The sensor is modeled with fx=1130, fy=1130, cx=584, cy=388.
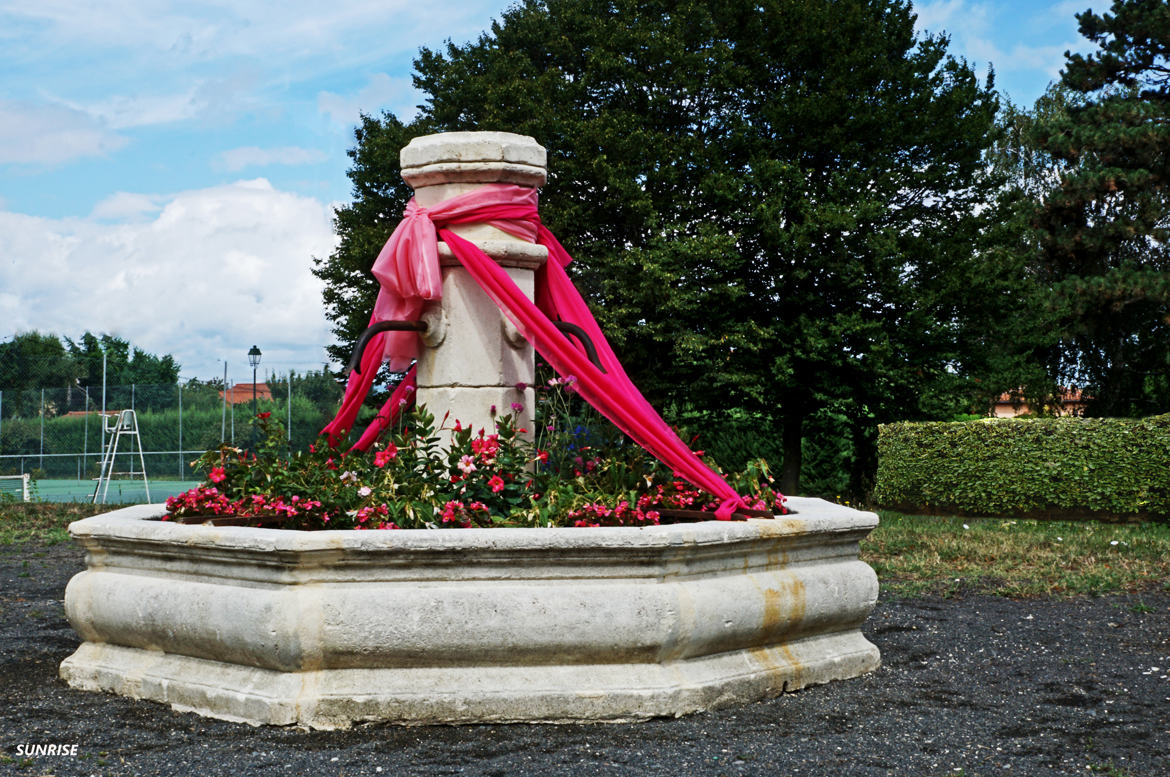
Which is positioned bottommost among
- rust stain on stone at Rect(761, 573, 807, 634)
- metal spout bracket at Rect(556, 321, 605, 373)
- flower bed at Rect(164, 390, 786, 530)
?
rust stain on stone at Rect(761, 573, 807, 634)

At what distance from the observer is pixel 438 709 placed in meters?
4.54

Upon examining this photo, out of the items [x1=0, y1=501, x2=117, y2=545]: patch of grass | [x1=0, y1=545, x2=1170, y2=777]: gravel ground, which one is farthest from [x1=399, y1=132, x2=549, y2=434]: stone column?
[x1=0, y1=501, x2=117, y2=545]: patch of grass

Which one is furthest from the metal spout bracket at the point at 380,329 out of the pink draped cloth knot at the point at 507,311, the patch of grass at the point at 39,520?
the patch of grass at the point at 39,520

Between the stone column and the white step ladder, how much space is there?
12.4m

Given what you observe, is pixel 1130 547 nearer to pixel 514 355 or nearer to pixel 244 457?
pixel 514 355

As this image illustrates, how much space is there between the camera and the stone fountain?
4496mm

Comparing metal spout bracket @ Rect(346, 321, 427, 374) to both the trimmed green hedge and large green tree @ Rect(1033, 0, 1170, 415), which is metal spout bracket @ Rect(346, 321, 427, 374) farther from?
large green tree @ Rect(1033, 0, 1170, 415)

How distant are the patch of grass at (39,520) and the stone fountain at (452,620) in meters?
8.24

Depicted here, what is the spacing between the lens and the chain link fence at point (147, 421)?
2389 centimetres

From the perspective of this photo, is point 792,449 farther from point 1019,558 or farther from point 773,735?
point 773,735

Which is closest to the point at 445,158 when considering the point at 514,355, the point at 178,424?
the point at 514,355

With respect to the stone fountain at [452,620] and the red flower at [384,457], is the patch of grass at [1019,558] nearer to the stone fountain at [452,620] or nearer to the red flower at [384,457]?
the stone fountain at [452,620]

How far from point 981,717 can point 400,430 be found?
10.8ft

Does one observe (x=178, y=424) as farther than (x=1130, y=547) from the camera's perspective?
Yes
